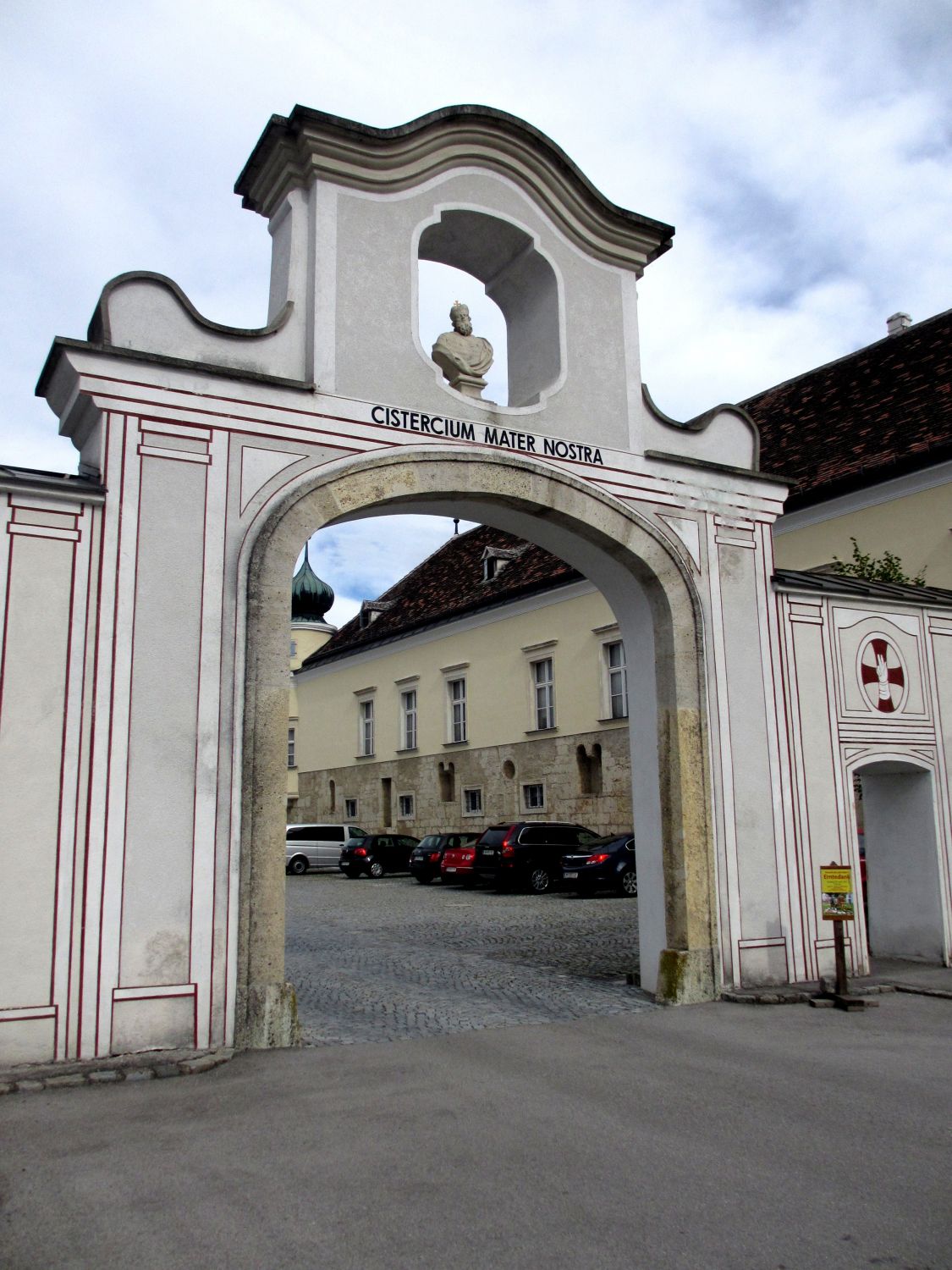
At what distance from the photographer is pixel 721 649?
9930 millimetres

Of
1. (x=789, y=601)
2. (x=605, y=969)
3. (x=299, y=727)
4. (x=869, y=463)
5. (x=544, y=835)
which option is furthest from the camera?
(x=299, y=727)

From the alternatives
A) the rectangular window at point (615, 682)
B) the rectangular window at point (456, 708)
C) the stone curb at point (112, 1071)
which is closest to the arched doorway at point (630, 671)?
the stone curb at point (112, 1071)

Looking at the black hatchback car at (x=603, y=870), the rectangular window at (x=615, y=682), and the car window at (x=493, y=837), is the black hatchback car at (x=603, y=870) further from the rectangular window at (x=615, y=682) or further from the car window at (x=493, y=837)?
the rectangular window at (x=615, y=682)

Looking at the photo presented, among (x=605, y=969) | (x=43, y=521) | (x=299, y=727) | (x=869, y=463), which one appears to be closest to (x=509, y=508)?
(x=43, y=521)

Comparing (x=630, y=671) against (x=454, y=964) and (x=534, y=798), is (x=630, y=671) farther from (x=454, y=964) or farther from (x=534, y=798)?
(x=534, y=798)

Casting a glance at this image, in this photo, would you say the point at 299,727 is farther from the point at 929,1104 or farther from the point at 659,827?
the point at 929,1104

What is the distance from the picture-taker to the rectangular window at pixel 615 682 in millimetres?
26203

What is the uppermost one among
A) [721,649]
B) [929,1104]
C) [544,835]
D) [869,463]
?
[869,463]

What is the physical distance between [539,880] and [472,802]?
29.5ft

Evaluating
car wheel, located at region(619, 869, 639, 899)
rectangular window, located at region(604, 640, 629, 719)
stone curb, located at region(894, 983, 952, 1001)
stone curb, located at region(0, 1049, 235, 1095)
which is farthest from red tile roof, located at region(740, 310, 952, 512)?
stone curb, located at region(0, 1049, 235, 1095)

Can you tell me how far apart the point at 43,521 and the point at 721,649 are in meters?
5.83

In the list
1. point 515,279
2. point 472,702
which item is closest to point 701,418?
point 515,279

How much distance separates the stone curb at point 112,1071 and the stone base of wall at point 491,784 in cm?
→ 1881

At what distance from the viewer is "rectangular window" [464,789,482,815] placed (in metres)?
31.1
